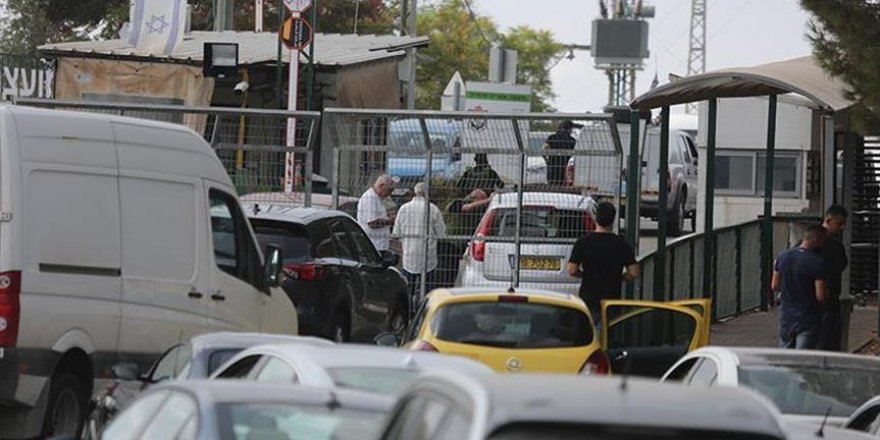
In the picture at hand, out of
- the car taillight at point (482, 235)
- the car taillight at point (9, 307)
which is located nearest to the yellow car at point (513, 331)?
the car taillight at point (9, 307)

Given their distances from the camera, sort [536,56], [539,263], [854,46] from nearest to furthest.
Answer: [854,46], [539,263], [536,56]

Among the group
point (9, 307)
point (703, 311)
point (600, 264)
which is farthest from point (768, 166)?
point (9, 307)

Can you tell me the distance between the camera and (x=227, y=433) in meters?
7.16

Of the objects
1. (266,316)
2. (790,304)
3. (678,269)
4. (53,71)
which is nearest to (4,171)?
(266,316)

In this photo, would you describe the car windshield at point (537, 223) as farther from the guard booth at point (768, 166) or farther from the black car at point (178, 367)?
the black car at point (178, 367)

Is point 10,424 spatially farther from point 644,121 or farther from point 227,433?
point 644,121

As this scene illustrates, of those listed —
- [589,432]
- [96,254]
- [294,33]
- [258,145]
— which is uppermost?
[294,33]

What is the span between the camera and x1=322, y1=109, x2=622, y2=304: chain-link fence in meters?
20.0

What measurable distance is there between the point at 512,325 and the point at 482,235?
6652mm

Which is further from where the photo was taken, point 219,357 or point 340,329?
point 340,329

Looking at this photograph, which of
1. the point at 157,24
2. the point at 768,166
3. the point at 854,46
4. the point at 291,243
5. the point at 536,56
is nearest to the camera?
the point at 854,46

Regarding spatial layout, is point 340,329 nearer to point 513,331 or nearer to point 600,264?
point 600,264

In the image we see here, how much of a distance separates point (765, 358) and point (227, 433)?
16.5 ft

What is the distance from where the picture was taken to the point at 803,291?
661 inches
